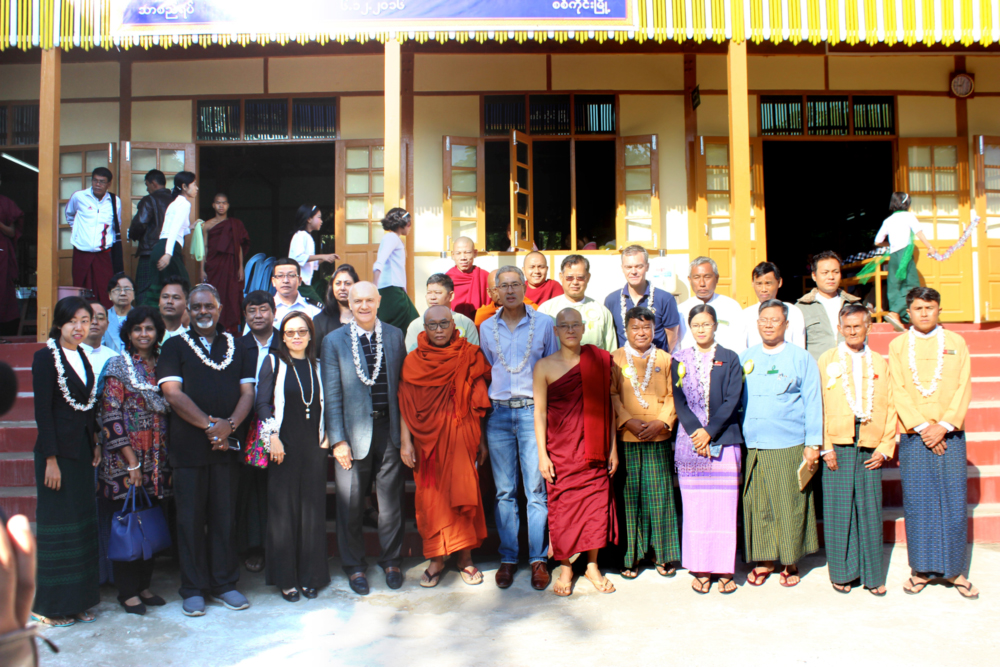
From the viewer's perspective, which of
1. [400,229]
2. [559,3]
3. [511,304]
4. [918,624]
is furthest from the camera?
[559,3]

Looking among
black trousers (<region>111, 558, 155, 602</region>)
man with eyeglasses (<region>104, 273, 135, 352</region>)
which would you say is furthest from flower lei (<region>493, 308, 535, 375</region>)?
man with eyeglasses (<region>104, 273, 135, 352</region>)

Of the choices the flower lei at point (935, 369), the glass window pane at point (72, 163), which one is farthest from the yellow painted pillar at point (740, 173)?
the glass window pane at point (72, 163)

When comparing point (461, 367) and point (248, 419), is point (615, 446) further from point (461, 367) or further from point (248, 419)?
point (248, 419)

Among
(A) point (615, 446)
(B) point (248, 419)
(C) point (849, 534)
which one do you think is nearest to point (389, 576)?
(B) point (248, 419)

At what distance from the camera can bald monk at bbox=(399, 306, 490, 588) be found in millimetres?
4051

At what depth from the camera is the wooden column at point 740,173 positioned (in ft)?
20.9

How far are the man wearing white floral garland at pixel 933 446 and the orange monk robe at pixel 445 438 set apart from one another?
227cm

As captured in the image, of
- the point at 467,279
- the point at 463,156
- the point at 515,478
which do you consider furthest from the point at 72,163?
the point at 515,478

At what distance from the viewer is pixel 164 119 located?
7.91 meters

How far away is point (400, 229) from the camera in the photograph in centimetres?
565

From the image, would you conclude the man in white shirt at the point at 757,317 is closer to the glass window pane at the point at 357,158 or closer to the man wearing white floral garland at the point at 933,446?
the man wearing white floral garland at the point at 933,446

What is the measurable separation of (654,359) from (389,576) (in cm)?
186

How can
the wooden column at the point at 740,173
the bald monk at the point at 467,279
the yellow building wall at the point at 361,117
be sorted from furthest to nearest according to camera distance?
the yellow building wall at the point at 361,117 < the wooden column at the point at 740,173 < the bald monk at the point at 467,279

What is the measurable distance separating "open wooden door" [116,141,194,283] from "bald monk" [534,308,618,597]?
17.1 feet
